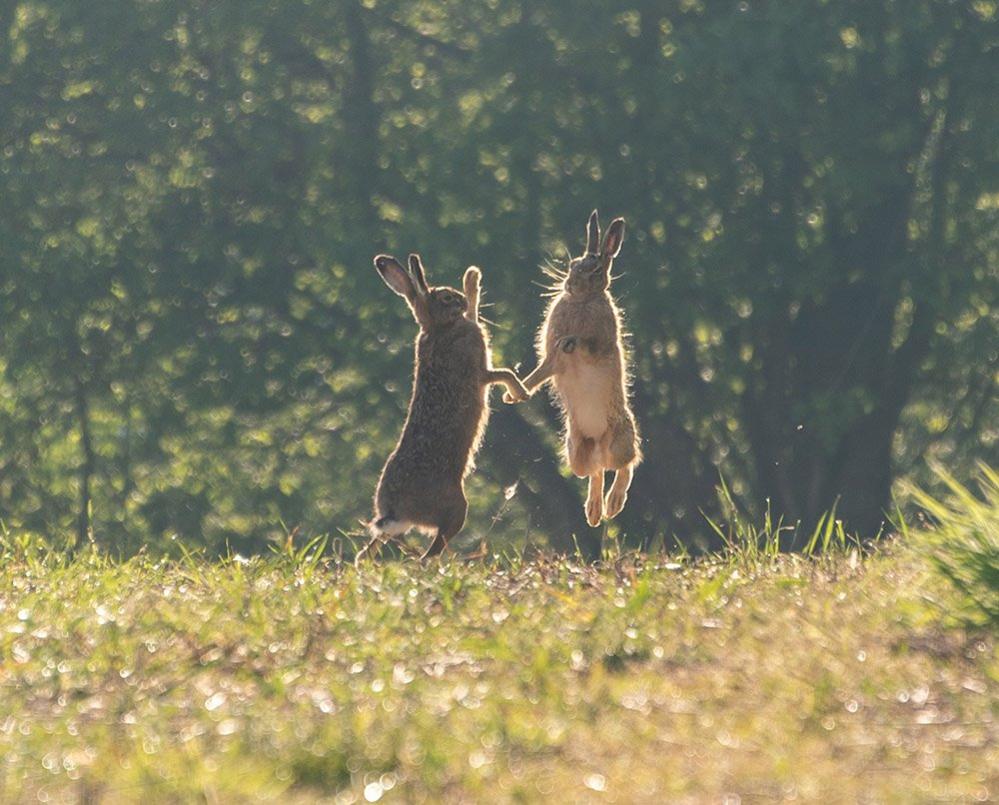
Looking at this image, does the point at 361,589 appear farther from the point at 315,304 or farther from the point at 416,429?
the point at 315,304

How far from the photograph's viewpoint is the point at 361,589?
791 cm

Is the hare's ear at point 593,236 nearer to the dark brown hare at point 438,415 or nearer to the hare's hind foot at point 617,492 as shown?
the dark brown hare at point 438,415

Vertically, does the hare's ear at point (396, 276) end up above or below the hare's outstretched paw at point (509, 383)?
above

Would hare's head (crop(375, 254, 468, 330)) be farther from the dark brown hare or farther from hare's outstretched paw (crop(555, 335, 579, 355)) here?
hare's outstretched paw (crop(555, 335, 579, 355))

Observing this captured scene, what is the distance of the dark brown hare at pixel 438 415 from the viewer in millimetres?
9086

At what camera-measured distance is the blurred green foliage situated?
64.4 ft

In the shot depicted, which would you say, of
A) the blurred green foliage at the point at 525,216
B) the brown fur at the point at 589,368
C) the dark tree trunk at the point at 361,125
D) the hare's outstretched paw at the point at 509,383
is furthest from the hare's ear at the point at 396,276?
the dark tree trunk at the point at 361,125

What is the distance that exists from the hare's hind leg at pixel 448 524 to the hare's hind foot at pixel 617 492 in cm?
126

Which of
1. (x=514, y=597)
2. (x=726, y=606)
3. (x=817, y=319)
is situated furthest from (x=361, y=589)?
(x=817, y=319)

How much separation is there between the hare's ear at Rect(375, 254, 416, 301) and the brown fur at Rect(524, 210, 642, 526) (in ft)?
2.38

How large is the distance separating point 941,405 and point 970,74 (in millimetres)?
3684

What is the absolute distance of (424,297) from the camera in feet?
31.6

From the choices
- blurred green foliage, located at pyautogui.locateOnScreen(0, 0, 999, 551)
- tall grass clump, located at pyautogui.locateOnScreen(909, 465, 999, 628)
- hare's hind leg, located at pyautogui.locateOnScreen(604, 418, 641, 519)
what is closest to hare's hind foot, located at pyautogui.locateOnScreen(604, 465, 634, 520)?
hare's hind leg, located at pyautogui.locateOnScreen(604, 418, 641, 519)

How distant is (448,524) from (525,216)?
36.7 feet
